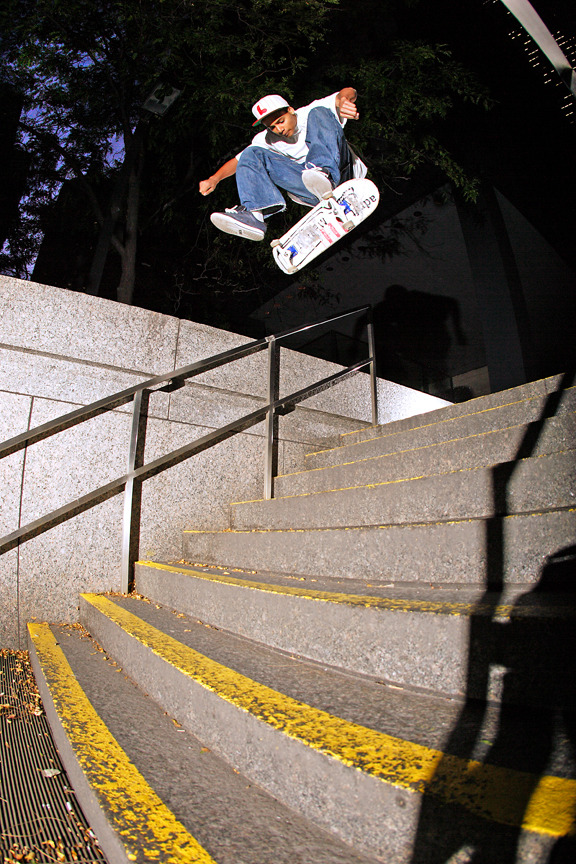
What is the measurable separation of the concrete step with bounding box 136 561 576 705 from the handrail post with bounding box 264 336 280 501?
1732mm

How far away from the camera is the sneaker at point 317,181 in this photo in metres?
3.09

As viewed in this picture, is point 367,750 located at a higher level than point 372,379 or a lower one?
lower

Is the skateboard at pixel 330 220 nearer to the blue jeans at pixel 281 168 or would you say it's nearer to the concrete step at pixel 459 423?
the blue jeans at pixel 281 168

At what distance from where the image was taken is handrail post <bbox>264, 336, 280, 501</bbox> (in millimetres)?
3814

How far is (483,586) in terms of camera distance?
161 centimetres

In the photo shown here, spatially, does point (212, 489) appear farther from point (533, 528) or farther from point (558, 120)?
point (558, 120)

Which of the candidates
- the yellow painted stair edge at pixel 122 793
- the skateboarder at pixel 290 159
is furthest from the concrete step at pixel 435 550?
the skateboarder at pixel 290 159

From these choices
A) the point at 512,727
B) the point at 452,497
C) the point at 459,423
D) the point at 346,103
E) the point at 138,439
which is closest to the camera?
the point at 512,727

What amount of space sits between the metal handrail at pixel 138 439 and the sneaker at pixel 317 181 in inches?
45.4

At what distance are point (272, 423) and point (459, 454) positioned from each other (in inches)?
71.7

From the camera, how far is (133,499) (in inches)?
138

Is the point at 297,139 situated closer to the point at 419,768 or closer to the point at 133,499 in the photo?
the point at 133,499

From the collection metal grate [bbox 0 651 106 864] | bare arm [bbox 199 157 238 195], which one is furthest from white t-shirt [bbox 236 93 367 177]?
metal grate [bbox 0 651 106 864]

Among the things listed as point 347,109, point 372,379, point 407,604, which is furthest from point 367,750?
point 372,379
